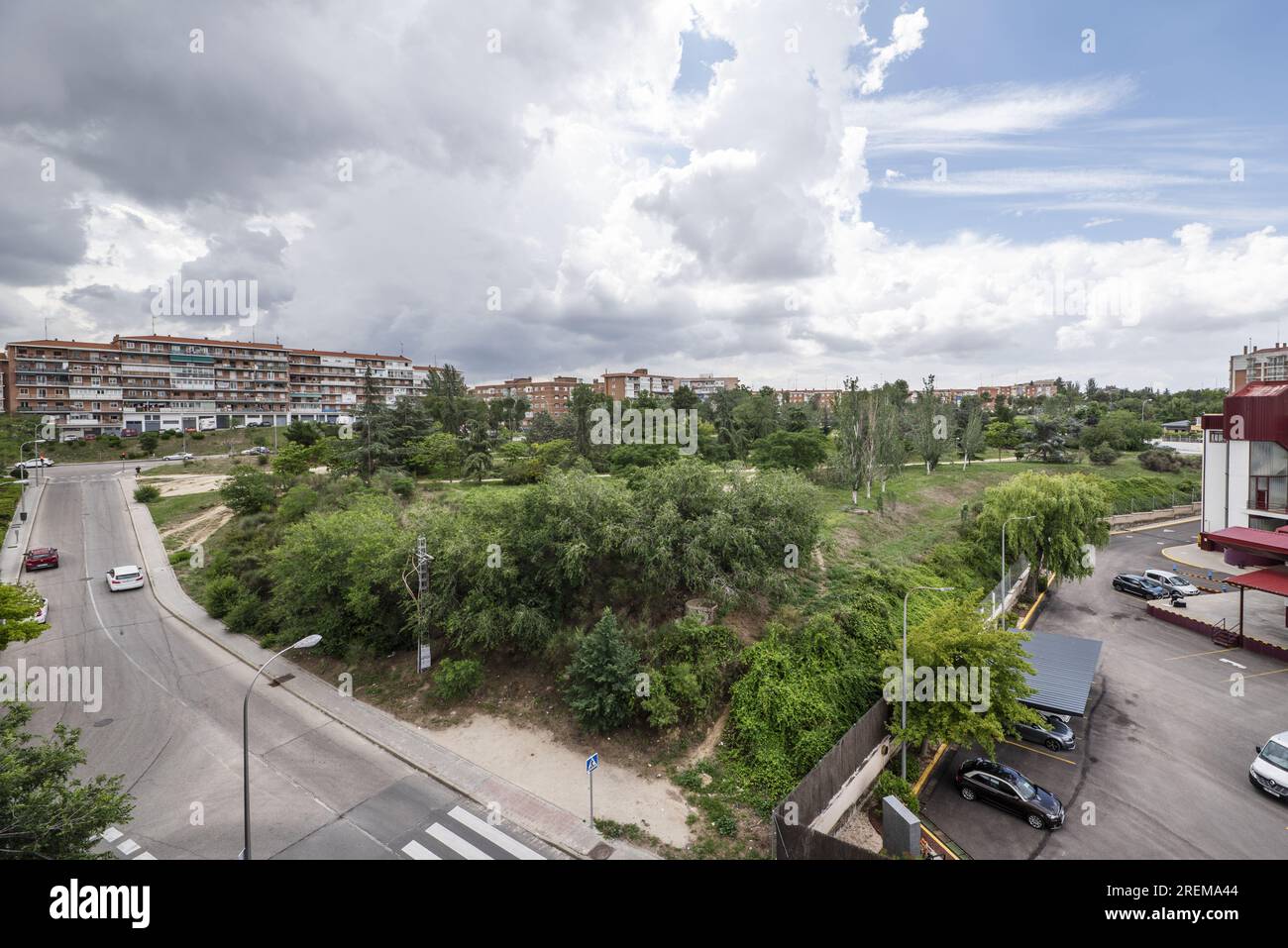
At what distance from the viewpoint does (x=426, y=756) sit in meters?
14.4

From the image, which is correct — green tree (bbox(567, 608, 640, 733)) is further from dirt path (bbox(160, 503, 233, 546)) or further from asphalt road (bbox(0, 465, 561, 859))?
dirt path (bbox(160, 503, 233, 546))

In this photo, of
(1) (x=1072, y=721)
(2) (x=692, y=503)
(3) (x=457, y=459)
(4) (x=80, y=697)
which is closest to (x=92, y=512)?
(3) (x=457, y=459)

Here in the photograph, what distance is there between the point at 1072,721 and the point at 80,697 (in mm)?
31733

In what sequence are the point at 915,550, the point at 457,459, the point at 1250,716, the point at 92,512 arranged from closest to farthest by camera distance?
the point at 1250,716, the point at 915,550, the point at 92,512, the point at 457,459

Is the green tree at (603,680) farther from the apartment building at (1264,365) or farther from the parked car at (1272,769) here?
the apartment building at (1264,365)

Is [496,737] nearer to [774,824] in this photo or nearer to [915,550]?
[774,824]

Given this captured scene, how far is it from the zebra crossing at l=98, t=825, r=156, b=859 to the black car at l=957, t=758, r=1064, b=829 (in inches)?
730

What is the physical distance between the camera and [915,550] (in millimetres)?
27453

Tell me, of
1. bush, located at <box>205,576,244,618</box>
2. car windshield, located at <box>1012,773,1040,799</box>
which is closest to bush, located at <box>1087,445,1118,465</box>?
car windshield, located at <box>1012,773,1040,799</box>

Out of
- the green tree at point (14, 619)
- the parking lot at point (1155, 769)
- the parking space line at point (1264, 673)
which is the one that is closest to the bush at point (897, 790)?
the parking lot at point (1155, 769)

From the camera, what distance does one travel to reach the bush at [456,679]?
16625mm

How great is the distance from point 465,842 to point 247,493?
28.5m

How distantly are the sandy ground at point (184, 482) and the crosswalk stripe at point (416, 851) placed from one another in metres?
39.7

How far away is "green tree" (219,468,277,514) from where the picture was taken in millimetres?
31297
